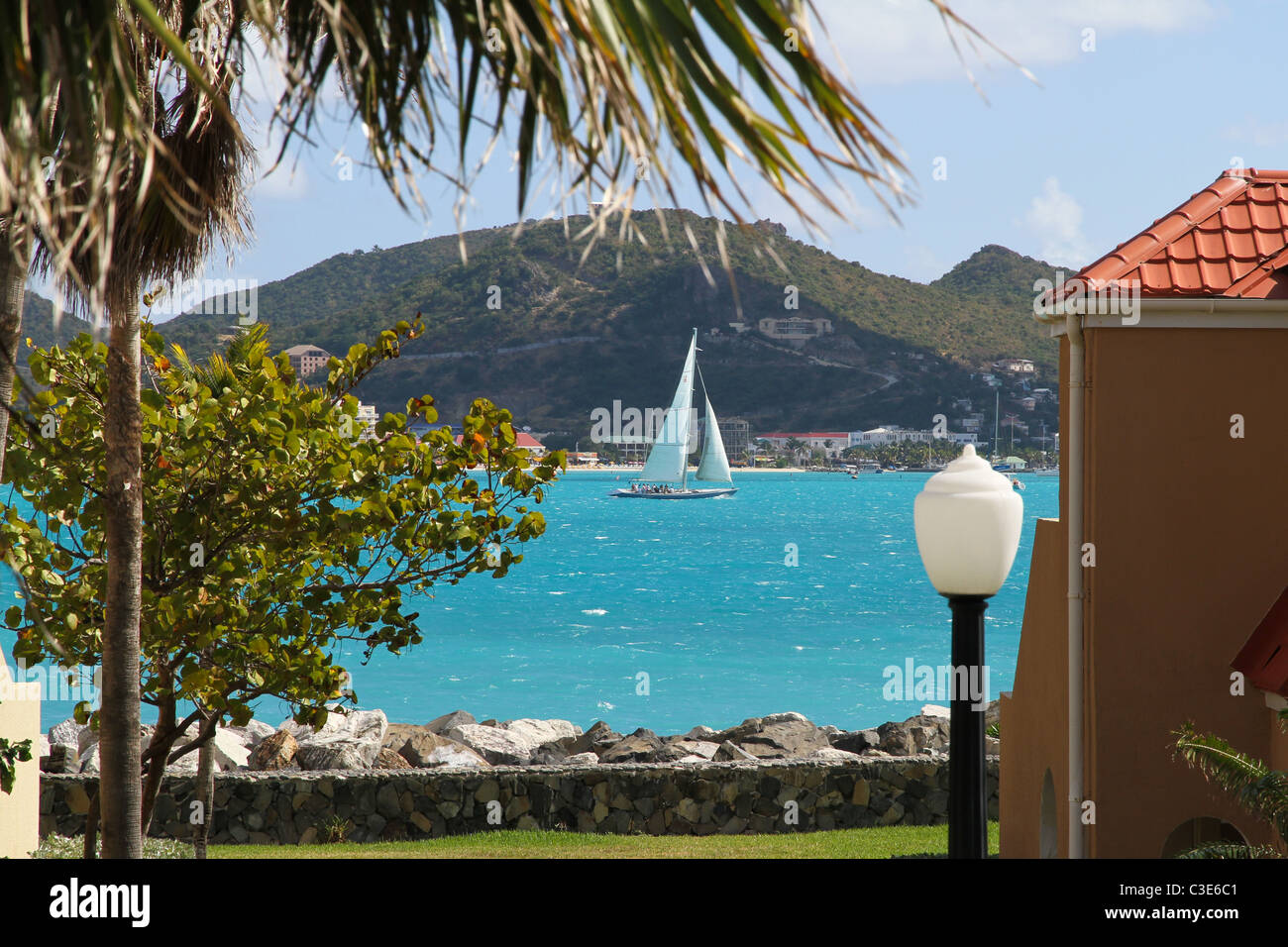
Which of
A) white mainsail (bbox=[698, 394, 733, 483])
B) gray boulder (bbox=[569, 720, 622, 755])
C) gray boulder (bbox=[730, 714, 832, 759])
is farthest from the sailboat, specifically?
gray boulder (bbox=[730, 714, 832, 759])

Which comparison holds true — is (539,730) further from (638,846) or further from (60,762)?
(638,846)

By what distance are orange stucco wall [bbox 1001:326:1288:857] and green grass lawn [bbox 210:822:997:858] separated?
17.3ft

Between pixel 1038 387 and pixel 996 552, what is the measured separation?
94.3 meters

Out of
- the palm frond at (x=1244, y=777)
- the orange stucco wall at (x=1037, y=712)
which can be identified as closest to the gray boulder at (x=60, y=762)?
the orange stucco wall at (x=1037, y=712)

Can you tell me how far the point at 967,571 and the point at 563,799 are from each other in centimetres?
1108

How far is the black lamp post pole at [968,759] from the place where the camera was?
429 centimetres

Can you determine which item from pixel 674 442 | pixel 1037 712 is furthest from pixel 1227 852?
pixel 674 442

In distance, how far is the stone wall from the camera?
47.2ft

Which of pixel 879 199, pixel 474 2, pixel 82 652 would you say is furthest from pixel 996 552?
pixel 82 652

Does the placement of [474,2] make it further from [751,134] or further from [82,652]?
[82,652]

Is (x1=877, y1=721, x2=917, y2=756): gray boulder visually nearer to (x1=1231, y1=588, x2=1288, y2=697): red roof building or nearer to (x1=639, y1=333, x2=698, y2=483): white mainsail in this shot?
(x1=1231, y1=588, x2=1288, y2=697): red roof building

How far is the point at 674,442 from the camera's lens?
100750 millimetres

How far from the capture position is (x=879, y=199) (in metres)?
2.03
